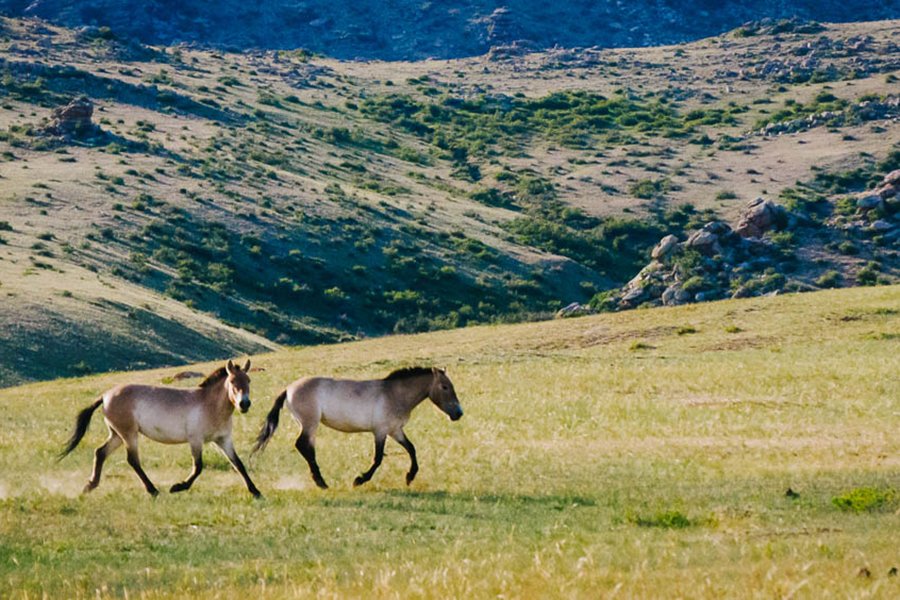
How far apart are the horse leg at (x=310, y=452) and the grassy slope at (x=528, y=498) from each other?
0.42 m

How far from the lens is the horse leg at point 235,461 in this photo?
17.1 m

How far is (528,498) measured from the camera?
17406mm

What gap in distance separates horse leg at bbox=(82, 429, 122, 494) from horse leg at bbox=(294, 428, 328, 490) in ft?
8.59

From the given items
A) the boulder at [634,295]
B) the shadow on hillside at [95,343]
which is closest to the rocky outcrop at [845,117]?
the boulder at [634,295]

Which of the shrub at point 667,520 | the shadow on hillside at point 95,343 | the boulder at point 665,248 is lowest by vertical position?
the shadow on hillside at point 95,343

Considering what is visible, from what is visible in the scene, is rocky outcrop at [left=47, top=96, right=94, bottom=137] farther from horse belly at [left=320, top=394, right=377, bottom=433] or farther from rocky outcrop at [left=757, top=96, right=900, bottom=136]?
horse belly at [left=320, top=394, right=377, bottom=433]

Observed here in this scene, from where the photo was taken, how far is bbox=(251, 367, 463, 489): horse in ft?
61.5

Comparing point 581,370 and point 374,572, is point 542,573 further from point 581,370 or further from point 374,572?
point 581,370

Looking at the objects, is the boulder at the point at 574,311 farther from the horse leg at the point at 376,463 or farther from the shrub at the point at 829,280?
the horse leg at the point at 376,463

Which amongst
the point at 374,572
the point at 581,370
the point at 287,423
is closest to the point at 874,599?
the point at 374,572

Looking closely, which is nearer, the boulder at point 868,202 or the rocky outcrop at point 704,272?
the rocky outcrop at point 704,272

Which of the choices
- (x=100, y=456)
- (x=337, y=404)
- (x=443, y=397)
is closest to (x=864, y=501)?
(x=443, y=397)

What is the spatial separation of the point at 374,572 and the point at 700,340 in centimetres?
3743

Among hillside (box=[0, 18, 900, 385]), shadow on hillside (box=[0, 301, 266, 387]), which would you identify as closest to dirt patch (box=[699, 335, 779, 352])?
shadow on hillside (box=[0, 301, 266, 387])
